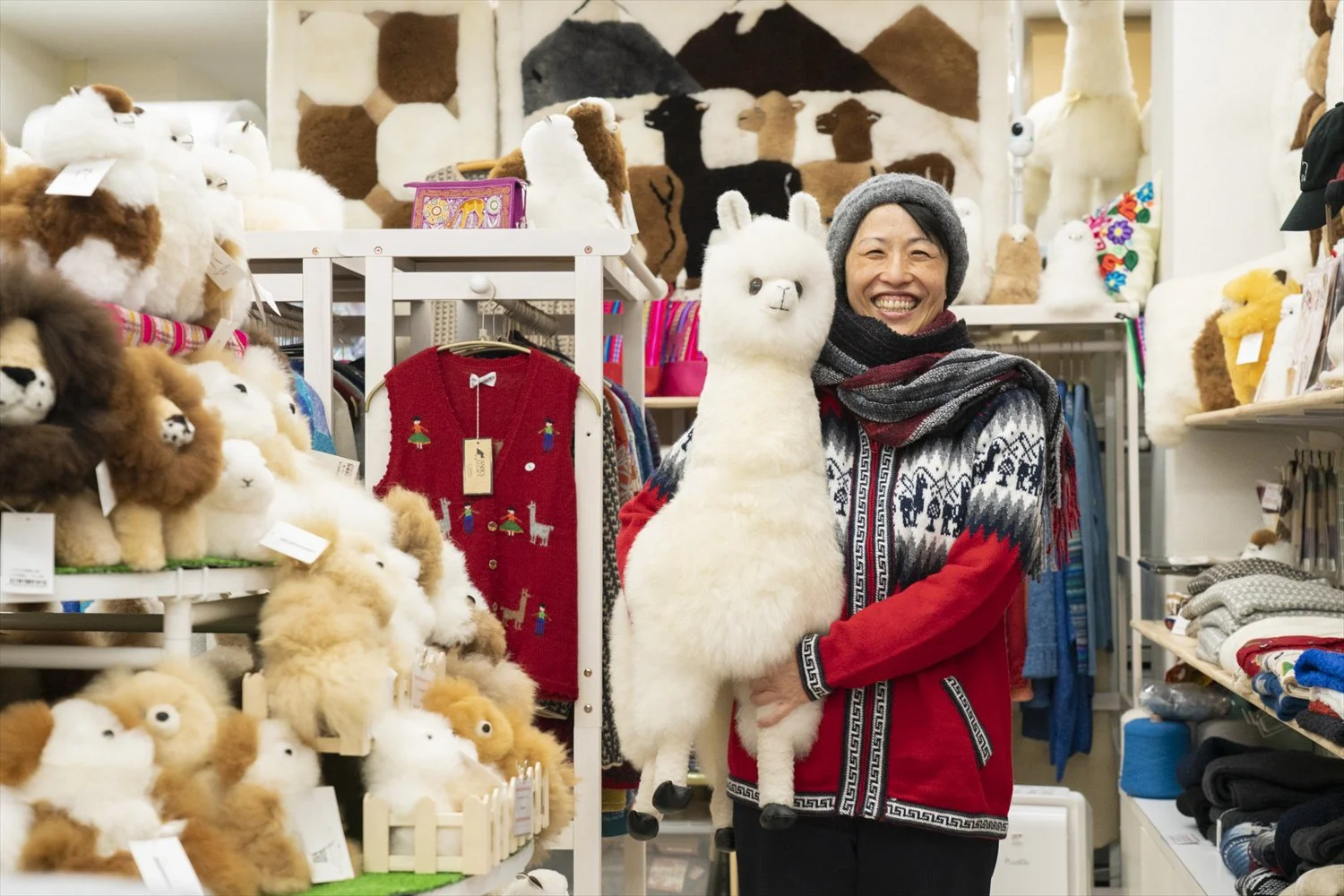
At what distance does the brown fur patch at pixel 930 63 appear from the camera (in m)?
4.51

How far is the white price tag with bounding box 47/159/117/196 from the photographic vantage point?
1221mm

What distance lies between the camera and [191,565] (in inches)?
47.2

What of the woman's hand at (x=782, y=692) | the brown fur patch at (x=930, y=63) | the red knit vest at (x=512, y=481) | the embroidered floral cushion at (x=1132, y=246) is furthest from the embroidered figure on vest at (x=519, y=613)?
the brown fur patch at (x=930, y=63)

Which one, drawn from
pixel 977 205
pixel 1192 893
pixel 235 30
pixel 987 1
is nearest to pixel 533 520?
pixel 1192 893

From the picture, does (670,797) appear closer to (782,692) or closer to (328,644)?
(782,692)

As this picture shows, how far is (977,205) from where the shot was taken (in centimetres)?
442

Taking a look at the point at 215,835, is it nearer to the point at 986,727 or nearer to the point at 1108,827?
the point at 986,727

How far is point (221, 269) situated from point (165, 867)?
2.04 feet

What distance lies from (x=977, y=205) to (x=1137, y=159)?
0.62 m

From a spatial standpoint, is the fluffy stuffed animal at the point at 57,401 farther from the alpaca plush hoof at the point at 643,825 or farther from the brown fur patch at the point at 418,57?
the brown fur patch at the point at 418,57

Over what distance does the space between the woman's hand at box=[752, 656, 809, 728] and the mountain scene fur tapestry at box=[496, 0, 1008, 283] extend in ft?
9.40

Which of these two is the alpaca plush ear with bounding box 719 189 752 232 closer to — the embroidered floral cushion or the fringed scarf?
the fringed scarf

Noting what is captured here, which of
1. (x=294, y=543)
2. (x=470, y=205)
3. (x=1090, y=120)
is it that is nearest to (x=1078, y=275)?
(x=1090, y=120)

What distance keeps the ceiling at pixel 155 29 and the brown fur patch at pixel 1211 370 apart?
156 inches
